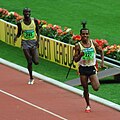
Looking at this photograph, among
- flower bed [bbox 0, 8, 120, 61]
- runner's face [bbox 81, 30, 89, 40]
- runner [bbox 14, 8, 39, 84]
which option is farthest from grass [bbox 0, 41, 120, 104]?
runner's face [bbox 81, 30, 89, 40]

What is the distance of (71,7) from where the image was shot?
31.5 m

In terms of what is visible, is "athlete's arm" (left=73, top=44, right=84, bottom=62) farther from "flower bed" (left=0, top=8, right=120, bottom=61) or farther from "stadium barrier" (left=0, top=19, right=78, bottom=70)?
"stadium barrier" (left=0, top=19, right=78, bottom=70)

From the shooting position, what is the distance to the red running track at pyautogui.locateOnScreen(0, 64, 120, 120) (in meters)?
15.6

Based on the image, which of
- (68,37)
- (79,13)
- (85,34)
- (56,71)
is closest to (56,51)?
(68,37)

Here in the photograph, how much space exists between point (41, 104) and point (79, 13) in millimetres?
13726

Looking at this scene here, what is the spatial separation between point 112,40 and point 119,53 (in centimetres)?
435

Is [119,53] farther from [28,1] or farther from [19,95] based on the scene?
[28,1]

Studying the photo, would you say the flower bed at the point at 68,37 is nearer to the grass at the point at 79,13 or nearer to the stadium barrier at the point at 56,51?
the stadium barrier at the point at 56,51

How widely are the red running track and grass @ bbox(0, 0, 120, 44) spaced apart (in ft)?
21.4

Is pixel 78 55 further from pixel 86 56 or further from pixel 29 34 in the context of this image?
pixel 29 34

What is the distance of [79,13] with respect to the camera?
30031 millimetres

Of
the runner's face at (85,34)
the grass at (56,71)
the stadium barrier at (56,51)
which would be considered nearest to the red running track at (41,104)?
the grass at (56,71)

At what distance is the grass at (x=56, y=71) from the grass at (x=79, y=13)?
3305 millimetres

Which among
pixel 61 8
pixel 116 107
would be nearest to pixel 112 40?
pixel 61 8
